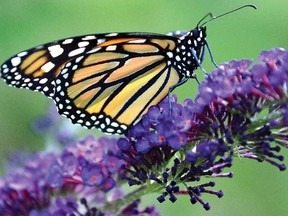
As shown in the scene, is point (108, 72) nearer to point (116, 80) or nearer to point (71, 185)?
point (116, 80)

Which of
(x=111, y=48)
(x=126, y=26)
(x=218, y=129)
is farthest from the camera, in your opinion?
(x=126, y=26)

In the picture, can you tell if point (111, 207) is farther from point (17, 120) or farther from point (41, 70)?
point (17, 120)

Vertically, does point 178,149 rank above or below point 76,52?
below

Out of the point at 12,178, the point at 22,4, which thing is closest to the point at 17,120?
the point at 22,4

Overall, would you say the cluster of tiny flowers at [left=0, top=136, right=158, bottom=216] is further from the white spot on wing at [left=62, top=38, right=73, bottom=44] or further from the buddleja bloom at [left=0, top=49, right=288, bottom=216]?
the white spot on wing at [left=62, top=38, right=73, bottom=44]

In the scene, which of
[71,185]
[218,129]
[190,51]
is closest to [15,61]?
[71,185]

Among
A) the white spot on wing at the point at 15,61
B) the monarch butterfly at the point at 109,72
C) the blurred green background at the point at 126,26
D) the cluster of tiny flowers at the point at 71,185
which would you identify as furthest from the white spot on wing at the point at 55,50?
the blurred green background at the point at 126,26
